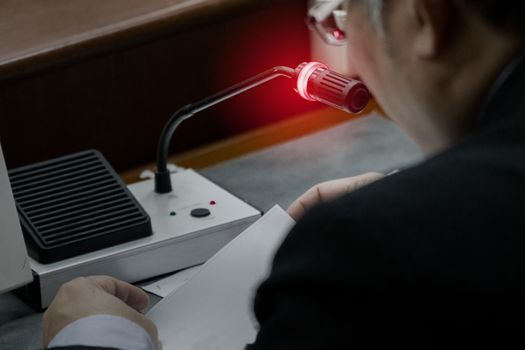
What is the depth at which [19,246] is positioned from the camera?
138cm

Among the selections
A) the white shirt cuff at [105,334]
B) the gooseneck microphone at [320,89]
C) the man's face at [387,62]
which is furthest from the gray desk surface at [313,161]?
the man's face at [387,62]

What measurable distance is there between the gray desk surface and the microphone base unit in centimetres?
13

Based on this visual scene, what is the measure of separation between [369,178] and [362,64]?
533 mm

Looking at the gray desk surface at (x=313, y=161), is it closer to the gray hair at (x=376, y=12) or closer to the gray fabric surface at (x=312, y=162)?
the gray fabric surface at (x=312, y=162)

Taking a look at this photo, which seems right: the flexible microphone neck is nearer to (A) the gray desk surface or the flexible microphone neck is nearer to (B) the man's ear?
(A) the gray desk surface

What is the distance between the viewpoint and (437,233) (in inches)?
32.4

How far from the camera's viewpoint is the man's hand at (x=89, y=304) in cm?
126

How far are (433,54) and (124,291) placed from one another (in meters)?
0.64

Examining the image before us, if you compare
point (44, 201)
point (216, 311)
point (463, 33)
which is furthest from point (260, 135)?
point (463, 33)

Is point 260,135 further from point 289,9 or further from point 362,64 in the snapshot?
point 362,64

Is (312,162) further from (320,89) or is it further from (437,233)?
(437,233)

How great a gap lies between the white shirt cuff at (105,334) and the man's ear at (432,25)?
1.67 ft

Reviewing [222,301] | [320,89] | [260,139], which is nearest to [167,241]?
[222,301]

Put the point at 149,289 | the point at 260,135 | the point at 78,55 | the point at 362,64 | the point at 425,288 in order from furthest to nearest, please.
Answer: the point at 260,135 → the point at 78,55 → the point at 149,289 → the point at 362,64 → the point at 425,288
